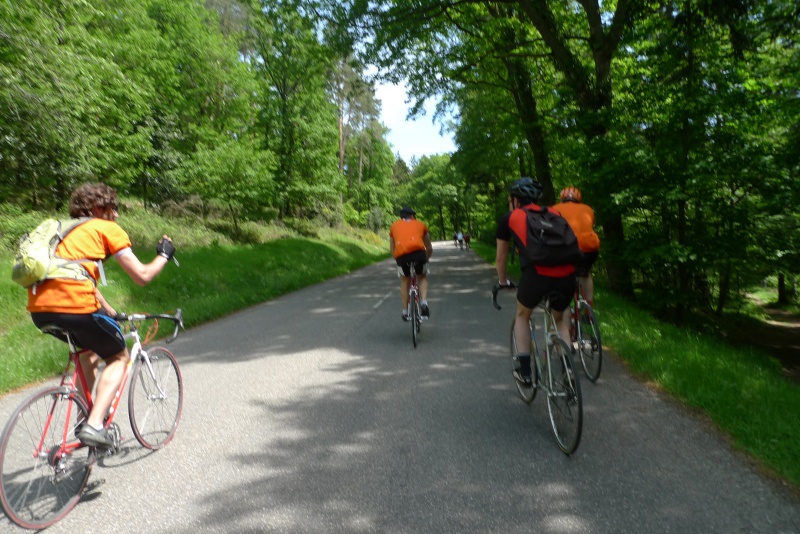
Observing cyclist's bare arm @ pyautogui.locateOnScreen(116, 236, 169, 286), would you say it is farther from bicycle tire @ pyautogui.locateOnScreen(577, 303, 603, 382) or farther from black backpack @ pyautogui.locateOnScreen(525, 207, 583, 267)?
bicycle tire @ pyautogui.locateOnScreen(577, 303, 603, 382)

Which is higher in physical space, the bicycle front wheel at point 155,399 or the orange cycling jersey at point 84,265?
the orange cycling jersey at point 84,265

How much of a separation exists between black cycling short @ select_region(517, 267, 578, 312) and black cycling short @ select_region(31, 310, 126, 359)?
10.0 ft

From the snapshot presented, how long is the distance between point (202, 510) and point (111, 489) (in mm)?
784

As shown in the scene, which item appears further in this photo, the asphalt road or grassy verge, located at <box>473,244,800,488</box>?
grassy verge, located at <box>473,244,800,488</box>

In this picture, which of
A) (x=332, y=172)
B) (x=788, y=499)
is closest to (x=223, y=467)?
(x=788, y=499)

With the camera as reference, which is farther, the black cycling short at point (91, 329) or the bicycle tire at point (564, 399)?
the bicycle tire at point (564, 399)

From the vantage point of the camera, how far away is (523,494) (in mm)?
3152

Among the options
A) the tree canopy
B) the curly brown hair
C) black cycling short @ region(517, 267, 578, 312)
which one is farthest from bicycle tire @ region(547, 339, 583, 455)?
the tree canopy

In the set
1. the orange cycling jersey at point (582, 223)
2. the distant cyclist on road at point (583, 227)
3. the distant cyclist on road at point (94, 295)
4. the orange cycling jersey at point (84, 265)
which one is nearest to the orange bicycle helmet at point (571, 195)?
the distant cyclist on road at point (583, 227)

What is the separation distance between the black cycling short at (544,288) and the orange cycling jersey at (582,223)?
70.0 inches

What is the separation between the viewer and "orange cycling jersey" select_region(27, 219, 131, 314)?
307 centimetres

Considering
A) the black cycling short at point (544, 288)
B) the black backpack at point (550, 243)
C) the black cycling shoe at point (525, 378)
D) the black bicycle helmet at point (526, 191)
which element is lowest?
the black cycling shoe at point (525, 378)

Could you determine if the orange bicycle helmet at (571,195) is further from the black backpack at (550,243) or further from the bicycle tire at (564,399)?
the bicycle tire at (564,399)

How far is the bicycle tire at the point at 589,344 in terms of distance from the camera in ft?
17.5
